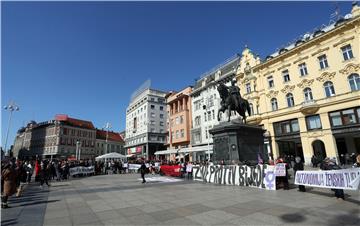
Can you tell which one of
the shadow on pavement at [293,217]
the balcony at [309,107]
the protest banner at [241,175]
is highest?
the balcony at [309,107]

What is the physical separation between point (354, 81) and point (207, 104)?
2498 cm

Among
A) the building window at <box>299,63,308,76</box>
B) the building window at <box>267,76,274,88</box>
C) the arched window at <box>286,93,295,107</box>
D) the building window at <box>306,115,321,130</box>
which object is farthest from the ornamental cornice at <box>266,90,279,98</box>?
the building window at <box>306,115,321,130</box>

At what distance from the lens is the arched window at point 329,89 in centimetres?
2797

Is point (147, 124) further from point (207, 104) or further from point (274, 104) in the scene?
point (274, 104)

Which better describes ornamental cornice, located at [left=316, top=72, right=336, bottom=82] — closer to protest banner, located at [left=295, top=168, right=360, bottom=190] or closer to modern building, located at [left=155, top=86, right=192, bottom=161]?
protest banner, located at [left=295, top=168, right=360, bottom=190]

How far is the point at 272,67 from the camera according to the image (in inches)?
1396

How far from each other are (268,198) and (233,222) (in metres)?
3.75

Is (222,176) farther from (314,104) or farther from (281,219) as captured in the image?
Result: (314,104)

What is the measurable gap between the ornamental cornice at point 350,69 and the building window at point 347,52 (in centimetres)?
111

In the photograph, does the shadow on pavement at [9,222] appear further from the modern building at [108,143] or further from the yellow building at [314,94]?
the modern building at [108,143]

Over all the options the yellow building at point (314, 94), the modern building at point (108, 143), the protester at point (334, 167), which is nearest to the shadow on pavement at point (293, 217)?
the protester at point (334, 167)

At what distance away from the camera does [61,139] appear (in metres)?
82.2

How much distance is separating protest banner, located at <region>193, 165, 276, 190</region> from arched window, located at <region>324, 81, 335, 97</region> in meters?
22.2

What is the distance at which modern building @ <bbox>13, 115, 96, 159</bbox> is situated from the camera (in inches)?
3250
